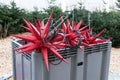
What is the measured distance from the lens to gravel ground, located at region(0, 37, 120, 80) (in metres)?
3.84

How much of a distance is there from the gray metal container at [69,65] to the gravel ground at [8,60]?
1.29 metres

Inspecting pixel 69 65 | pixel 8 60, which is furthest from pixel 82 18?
pixel 69 65

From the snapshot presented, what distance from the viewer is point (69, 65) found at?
2141 millimetres

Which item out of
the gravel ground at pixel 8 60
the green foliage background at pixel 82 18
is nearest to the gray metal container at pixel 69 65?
the gravel ground at pixel 8 60

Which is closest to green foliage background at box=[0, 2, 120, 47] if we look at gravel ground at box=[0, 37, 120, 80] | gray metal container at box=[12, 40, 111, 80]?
gravel ground at box=[0, 37, 120, 80]

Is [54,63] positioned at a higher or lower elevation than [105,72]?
higher

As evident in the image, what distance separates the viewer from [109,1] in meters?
6.96

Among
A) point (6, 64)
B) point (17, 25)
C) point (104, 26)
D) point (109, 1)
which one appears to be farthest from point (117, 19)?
point (6, 64)

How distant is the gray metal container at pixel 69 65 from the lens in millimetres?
1985

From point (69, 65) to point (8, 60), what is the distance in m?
2.42

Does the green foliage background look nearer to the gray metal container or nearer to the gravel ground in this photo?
the gravel ground

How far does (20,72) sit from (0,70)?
1.59 meters

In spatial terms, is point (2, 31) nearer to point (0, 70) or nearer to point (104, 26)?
point (0, 70)

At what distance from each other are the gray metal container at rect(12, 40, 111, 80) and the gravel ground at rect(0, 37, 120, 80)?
4.24 feet
